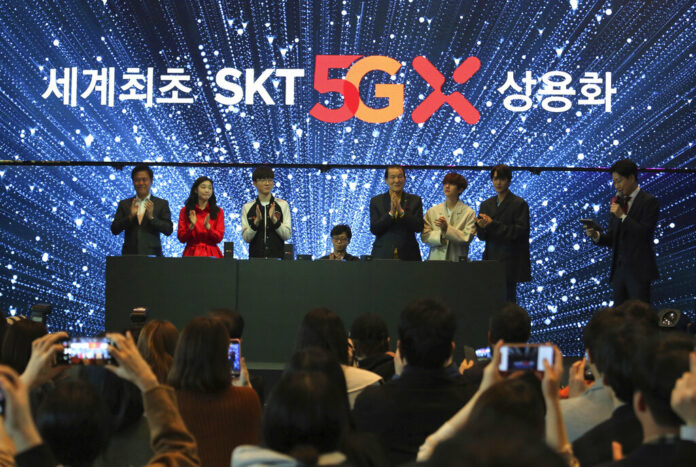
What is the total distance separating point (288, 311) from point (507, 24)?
3.57m

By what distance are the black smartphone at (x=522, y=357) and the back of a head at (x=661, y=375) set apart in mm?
368

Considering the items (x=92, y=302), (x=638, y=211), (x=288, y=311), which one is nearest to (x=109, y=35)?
(x=92, y=302)

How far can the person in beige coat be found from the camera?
5938 mm

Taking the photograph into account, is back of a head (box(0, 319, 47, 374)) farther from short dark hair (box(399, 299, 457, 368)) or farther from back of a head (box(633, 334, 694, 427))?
back of a head (box(633, 334, 694, 427))

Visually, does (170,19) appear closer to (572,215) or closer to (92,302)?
(92,302)

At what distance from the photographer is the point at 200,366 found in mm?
2406

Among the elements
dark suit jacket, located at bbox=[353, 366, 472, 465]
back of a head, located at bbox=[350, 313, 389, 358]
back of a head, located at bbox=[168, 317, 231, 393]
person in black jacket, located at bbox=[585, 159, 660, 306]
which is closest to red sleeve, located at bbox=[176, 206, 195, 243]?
back of a head, located at bbox=[350, 313, 389, 358]

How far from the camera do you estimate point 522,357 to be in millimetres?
2156

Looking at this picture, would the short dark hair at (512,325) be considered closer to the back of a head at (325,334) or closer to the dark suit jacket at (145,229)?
the back of a head at (325,334)

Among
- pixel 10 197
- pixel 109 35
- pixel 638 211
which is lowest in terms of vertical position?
pixel 638 211

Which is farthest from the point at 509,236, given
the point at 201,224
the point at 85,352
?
the point at 85,352

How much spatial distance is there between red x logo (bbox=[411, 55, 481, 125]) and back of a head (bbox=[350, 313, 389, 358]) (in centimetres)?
421

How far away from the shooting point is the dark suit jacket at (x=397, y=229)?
6081mm

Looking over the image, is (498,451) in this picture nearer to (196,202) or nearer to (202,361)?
(202,361)
